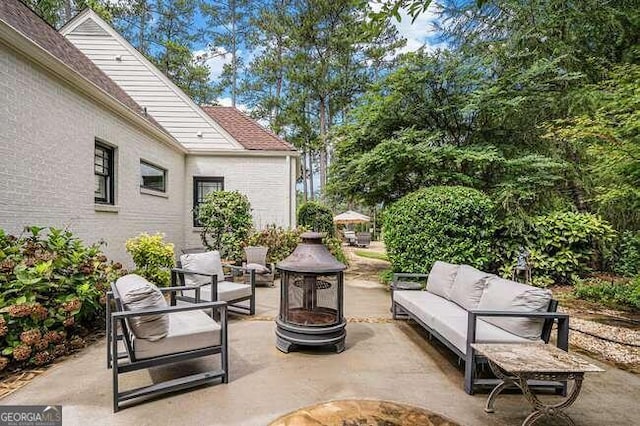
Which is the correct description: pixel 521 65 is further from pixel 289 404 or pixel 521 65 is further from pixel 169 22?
pixel 169 22

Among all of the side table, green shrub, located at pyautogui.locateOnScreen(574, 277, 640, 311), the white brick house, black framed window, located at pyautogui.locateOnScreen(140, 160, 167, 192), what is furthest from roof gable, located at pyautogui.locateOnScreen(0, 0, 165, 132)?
green shrub, located at pyautogui.locateOnScreen(574, 277, 640, 311)

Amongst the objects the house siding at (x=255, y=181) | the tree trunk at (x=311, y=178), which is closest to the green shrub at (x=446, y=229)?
the house siding at (x=255, y=181)

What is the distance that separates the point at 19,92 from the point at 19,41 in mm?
659

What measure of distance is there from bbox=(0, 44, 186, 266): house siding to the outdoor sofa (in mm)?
5598

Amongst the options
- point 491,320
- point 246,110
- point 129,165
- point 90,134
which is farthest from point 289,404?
point 246,110

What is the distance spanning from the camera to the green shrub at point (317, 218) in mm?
12430

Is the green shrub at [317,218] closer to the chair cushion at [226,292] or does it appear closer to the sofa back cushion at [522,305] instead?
the chair cushion at [226,292]

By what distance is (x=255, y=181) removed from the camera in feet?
35.9

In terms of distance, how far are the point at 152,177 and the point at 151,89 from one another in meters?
3.54

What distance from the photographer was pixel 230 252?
29.6 ft

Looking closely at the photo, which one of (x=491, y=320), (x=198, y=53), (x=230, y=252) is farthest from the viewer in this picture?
(x=198, y=53)

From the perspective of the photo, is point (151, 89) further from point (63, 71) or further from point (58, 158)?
point (58, 158)

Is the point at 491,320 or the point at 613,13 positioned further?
the point at 613,13

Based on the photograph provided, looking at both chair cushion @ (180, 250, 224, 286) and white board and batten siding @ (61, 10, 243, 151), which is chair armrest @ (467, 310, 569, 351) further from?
white board and batten siding @ (61, 10, 243, 151)
